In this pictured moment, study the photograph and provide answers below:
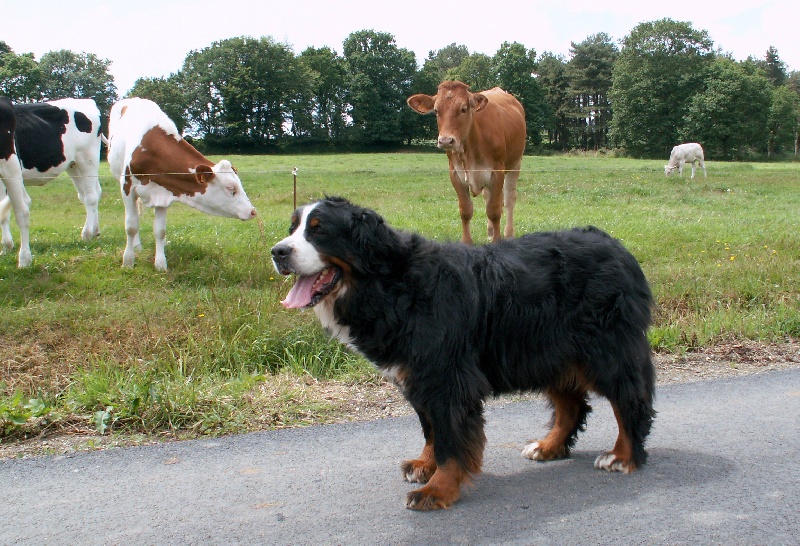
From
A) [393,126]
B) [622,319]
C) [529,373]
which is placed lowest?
[529,373]

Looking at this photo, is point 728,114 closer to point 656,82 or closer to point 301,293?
point 656,82

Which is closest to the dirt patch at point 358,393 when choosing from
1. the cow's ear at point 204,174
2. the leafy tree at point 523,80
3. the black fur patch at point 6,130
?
the cow's ear at point 204,174

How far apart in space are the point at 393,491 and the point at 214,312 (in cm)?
361

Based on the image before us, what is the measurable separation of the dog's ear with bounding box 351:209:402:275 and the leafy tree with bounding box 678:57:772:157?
50.3m

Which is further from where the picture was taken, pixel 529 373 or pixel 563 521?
pixel 529 373

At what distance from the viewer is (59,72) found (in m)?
45.7

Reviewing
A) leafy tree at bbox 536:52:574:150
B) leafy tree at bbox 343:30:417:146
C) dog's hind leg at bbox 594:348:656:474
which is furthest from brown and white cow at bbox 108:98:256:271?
leafy tree at bbox 536:52:574:150

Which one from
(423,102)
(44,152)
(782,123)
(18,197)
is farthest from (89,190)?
(782,123)

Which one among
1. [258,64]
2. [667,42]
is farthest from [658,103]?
[258,64]

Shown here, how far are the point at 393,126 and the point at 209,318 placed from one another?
55.6m

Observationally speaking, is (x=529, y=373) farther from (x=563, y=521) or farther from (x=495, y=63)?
(x=495, y=63)

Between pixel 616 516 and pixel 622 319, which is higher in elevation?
pixel 622 319

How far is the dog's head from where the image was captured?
151 inches

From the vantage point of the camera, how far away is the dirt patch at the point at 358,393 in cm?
483
